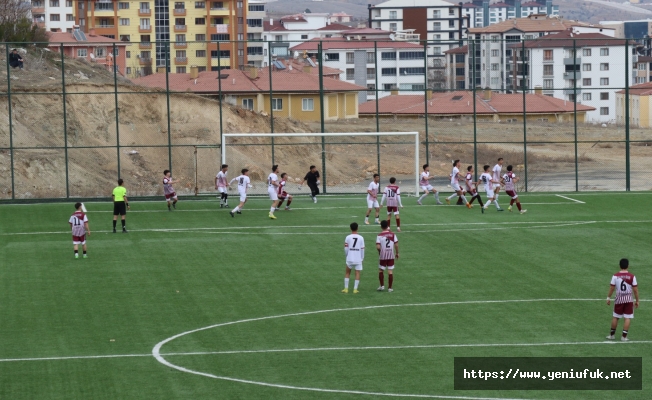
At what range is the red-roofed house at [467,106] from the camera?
174 ft

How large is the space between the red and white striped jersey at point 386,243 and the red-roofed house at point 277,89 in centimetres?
2553

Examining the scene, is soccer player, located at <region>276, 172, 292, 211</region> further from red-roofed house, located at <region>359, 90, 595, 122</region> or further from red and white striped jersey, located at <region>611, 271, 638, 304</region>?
red and white striped jersey, located at <region>611, 271, 638, 304</region>

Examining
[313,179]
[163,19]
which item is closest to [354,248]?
[313,179]

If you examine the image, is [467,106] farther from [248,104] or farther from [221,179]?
[221,179]

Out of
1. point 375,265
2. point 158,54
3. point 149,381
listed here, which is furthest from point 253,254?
point 158,54

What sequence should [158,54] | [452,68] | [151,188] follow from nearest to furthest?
[151,188], [158,54], [452,68]

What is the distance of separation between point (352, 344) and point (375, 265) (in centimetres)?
883

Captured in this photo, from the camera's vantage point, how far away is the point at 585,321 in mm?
23312

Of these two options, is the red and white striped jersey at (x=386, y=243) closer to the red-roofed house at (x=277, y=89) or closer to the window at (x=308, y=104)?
the red-roofed house at (x=277, y=89)

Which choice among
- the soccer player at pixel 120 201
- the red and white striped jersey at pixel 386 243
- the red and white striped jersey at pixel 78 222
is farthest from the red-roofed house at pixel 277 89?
the red and white striped jersey at pixel 386 243

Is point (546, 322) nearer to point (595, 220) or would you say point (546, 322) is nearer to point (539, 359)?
point (539, 359)

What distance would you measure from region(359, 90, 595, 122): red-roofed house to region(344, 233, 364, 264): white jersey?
1032 inches

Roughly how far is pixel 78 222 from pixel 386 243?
375 inches

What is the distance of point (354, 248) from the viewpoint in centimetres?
2556
